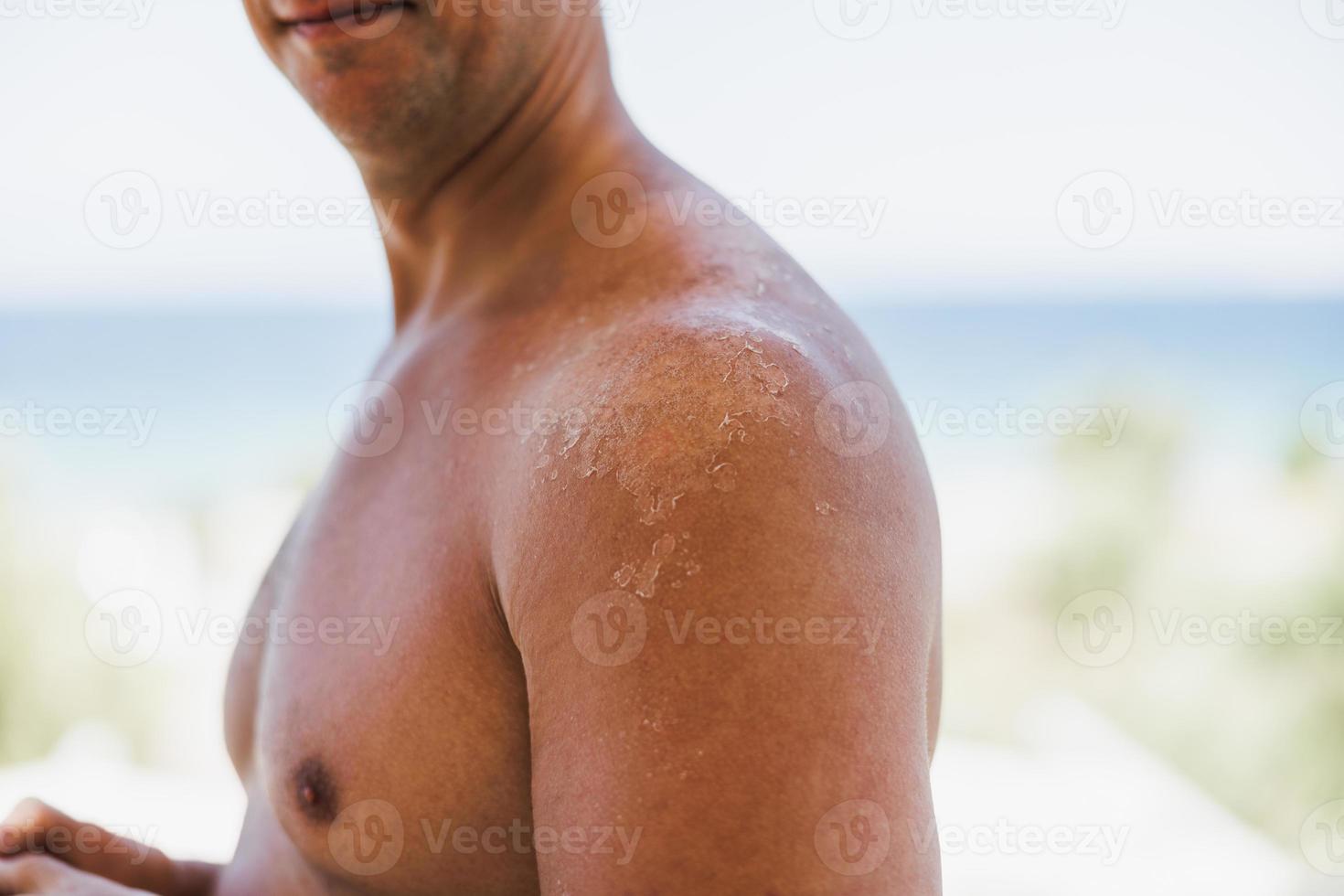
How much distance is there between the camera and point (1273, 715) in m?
6.54

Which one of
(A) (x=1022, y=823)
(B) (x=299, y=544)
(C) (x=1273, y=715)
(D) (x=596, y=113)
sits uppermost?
(D) (x=596, y=113)

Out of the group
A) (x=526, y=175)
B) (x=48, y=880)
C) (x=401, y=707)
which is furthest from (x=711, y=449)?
(x=48, y=880)

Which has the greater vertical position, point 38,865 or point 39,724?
point 38,865

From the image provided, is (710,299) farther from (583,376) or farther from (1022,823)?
(1022,823)

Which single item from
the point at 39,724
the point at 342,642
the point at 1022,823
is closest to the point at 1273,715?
the point at 1022,823

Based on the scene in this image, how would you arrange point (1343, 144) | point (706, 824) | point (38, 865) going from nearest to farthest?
point (706, 824), point (38, 865), point (1343, 144)

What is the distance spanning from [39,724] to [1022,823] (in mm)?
5179

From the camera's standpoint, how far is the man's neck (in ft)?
3.30

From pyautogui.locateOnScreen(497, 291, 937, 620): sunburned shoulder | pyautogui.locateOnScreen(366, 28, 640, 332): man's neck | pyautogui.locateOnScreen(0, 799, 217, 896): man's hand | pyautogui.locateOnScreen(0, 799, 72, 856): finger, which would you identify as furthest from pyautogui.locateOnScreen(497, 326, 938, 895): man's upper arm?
pyautogui.locateOnScreen(0, 799, 72, 856): finger

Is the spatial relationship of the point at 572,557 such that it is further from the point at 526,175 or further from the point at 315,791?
the point at 526,175

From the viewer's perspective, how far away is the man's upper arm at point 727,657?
→ 1.89 feet

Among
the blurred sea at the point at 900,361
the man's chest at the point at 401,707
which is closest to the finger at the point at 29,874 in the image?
the man's chest at the point at 401,707

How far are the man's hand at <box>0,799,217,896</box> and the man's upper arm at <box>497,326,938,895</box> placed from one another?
19.5 inches

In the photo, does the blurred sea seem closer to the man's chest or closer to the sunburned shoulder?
the man's chest
